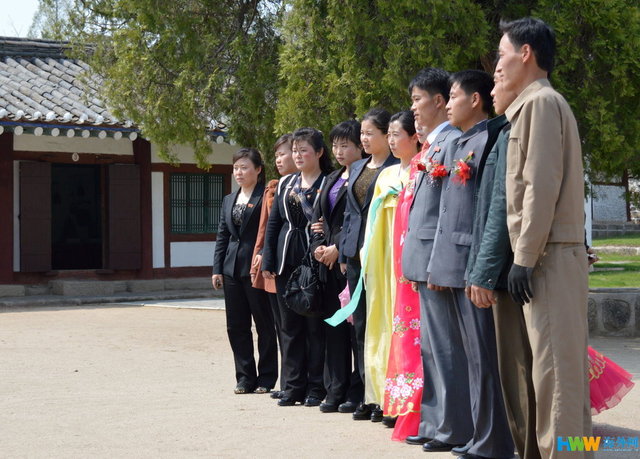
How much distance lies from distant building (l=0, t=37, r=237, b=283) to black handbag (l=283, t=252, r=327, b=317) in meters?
9.55

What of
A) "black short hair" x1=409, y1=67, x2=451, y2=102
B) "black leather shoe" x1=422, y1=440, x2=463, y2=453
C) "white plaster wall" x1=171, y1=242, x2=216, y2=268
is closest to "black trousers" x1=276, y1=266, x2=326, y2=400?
"black leather shoe" x1=422, y1=440, x2=463, y2=453

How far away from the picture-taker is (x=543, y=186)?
4.03 metres

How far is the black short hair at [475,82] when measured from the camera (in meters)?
5.14

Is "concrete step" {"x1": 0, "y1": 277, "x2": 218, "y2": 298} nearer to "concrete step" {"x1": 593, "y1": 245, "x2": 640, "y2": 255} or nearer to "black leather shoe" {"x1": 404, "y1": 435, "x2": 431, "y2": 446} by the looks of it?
"concrete step" {"x1": 593, "y1": 245, "x2": 640, "y2": 255}

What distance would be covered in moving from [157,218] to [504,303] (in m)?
13.9

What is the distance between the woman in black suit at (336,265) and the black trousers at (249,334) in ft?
2.68

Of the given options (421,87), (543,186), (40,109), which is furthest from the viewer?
(40,109)

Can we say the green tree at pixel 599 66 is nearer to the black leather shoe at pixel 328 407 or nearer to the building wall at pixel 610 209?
the black leather shoe at pixel 328 407

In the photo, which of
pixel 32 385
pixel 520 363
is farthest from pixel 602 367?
pixel 32 385

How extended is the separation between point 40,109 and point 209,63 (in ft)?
13.4

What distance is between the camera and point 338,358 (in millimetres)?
6598

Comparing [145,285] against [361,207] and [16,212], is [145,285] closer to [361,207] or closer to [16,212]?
[16,212]

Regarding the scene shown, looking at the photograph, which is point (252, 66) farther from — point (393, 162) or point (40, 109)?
point (393, 162)

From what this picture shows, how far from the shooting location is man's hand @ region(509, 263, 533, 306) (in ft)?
13.3
